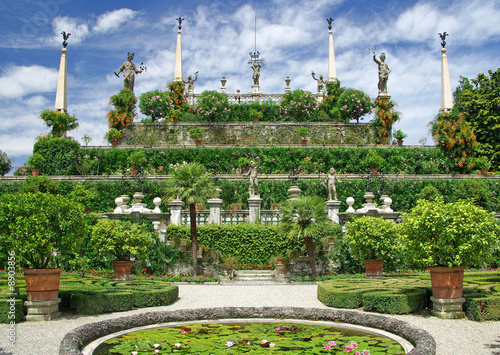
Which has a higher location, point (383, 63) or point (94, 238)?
point (383, 63)

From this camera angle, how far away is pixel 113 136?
98.1 feet

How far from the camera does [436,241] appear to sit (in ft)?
28.8

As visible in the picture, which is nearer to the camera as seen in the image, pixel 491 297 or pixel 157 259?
pixel 491 297

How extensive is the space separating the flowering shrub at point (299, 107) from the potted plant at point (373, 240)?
22622 millimetres

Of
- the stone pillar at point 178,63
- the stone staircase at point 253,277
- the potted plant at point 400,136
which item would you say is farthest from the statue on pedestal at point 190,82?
the stone staircase at point 253,277

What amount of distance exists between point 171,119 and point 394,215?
22011mm

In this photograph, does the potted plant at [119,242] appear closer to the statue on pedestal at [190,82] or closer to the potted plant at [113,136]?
the potted plant at [113,136]

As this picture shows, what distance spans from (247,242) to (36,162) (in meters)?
15.5

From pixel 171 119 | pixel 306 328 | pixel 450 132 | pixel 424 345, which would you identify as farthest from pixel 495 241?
pixel 171 119

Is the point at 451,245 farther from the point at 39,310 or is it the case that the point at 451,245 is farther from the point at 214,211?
the point at 214,211

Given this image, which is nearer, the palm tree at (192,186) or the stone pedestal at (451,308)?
the stone pedestal at (451,308)

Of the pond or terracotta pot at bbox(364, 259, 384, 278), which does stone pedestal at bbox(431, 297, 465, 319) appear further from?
terracotta pot at bbox(364, 259, 384, 278)

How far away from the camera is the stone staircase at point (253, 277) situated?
14667mm

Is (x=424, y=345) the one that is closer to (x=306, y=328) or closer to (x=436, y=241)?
(x=306, y=328)
